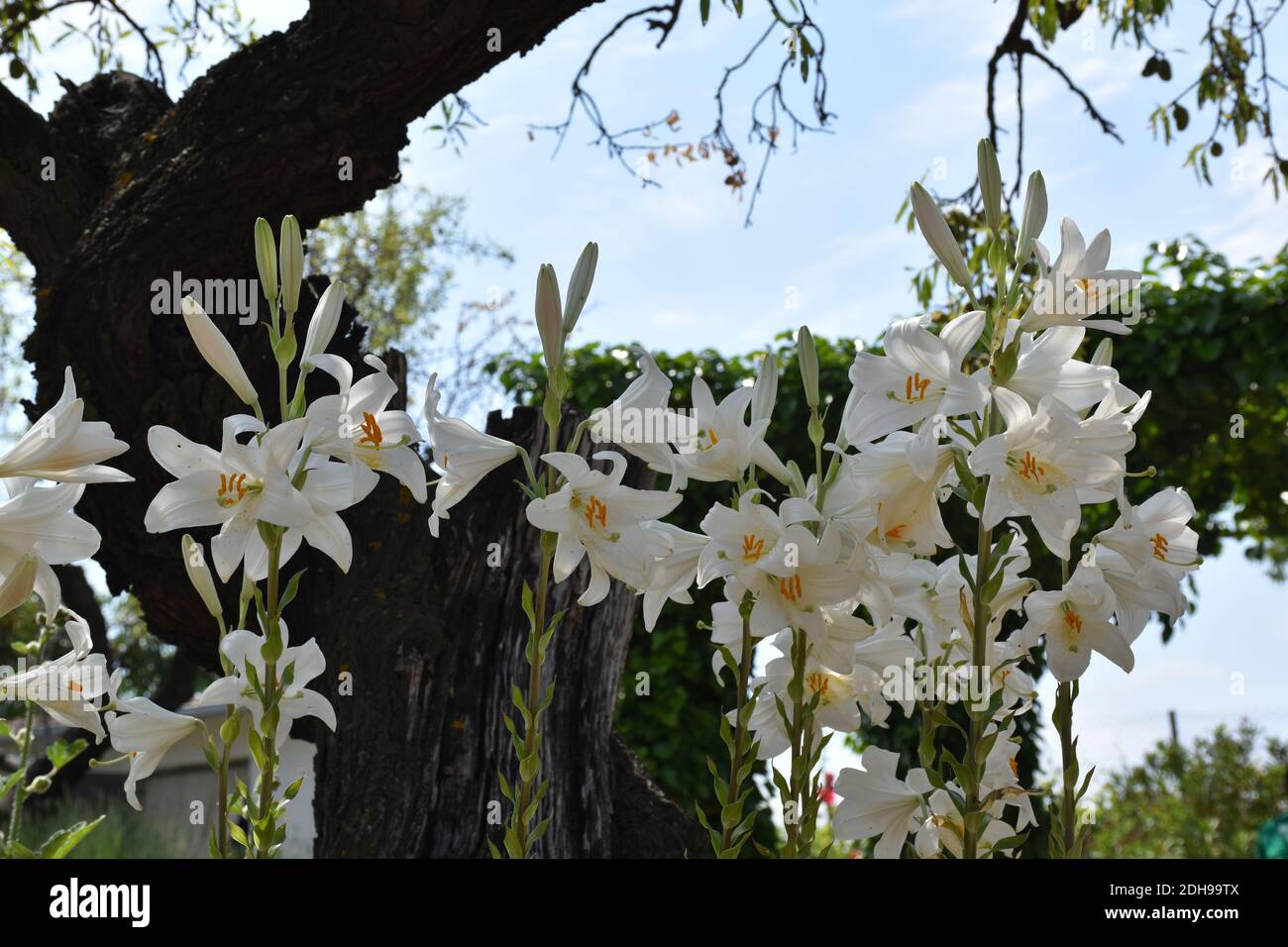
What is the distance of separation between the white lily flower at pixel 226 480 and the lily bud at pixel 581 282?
0.98 ft

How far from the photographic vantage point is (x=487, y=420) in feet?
8.86

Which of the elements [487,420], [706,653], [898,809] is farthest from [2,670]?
[706,653]

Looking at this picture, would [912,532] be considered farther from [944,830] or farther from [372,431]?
[372,431]

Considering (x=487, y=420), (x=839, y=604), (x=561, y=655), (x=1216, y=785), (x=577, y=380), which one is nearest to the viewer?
(x=839, y=604)

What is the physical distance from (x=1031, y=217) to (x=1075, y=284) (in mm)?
87

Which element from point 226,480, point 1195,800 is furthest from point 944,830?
point 1195,800

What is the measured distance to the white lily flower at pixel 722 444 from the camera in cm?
126

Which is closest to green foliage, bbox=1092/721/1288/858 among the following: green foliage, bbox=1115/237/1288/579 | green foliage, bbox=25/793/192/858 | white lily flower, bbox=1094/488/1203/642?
green foliage, bbox=1115/237/1288/579

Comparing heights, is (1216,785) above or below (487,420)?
below

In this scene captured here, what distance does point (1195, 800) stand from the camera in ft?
30.0

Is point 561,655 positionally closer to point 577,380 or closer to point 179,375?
point 179,375

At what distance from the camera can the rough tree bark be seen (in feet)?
9.25
